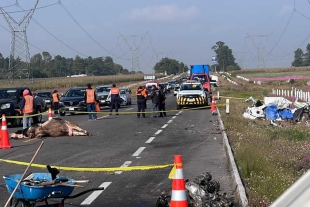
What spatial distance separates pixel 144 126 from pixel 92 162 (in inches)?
388

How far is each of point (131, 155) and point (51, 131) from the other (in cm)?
578

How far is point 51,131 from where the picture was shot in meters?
18.6

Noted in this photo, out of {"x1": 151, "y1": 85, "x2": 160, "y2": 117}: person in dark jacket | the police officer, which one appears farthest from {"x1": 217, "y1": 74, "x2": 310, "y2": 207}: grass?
the police officer

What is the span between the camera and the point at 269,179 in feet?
29.0

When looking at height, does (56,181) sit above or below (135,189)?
above

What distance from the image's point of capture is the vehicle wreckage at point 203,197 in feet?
22.8

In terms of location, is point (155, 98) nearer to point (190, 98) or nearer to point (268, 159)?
point (190, 98)

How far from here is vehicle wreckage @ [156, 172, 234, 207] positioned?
6961 mm

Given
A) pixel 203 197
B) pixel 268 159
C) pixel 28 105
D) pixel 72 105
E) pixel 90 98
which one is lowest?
pixel 72 105

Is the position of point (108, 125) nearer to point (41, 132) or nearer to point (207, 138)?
point (41, 132)

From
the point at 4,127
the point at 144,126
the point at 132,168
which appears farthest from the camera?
the point at 144,126

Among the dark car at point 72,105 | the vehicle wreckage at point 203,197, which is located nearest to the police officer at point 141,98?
the dark car at point 72,105

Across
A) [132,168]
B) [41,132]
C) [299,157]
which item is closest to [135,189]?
[132,168]

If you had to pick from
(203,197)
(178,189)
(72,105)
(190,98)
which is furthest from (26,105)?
(190,98)
